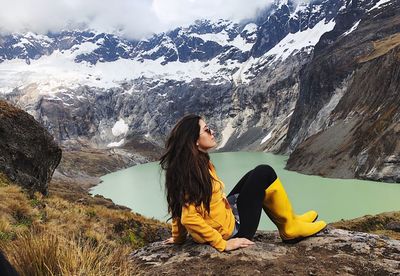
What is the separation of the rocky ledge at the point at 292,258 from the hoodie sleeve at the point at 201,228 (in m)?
0.14

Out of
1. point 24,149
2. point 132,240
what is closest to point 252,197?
point 132,240

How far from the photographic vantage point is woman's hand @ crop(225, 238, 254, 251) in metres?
6.81

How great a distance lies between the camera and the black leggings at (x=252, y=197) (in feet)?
22.9

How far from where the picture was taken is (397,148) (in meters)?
68.0

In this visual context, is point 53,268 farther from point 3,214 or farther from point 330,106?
point 330,106

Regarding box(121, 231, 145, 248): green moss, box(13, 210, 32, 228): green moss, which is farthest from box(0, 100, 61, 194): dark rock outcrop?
box(13, 210, 32, 228): green moss

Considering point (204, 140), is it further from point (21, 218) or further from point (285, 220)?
point (21, 218)

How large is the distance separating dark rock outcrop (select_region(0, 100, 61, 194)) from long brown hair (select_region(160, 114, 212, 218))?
14137 millimetres

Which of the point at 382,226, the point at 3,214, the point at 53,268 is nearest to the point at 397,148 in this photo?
the point at 382,226

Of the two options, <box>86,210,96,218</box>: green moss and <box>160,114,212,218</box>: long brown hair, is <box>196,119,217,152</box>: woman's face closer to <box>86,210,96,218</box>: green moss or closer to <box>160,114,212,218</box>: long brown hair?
<box>160,114,212,218</box>: long brown hair

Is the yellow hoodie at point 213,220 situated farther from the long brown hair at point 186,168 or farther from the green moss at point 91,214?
the green moss at point 91,214

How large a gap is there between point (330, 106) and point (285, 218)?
122m

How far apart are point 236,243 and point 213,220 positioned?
20.5 inches

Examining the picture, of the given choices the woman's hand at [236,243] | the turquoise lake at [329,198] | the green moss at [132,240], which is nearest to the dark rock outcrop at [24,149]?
the green moss at [132,240]
